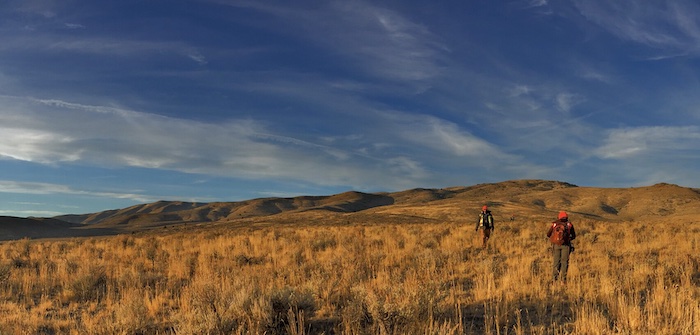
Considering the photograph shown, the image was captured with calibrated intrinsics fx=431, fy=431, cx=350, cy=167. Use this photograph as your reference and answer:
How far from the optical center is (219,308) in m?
6.12

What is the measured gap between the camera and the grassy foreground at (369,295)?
19.2 feet

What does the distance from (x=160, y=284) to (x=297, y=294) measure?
507 cm

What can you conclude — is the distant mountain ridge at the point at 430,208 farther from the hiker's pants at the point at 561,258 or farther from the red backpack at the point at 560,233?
the hiker's pants at the point at 561,258

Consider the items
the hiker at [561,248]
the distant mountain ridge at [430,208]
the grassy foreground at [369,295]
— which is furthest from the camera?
the distant mountain ridge at [430,208]

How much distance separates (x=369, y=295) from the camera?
6.08 meters

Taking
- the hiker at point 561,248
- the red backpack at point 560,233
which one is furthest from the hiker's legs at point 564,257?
the red backpack at point 560,233

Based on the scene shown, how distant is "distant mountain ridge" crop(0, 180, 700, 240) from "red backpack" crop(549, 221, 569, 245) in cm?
3391

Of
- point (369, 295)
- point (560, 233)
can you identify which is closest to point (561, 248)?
point (560, 233)

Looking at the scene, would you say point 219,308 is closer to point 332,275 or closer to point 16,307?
point 332,275

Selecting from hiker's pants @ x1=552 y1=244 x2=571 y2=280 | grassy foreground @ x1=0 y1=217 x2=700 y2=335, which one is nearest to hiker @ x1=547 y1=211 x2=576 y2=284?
hiker's pants @ x1=552 y1=244 x2=571 y2=280

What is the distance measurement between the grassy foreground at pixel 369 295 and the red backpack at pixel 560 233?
848mm

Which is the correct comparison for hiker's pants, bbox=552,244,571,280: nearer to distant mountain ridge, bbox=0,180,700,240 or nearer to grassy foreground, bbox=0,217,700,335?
grassy foreground, bbox=0,217,700,335

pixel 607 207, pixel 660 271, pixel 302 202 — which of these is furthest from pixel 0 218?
pixel 607 207

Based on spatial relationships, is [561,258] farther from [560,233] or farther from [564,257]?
[560,233]
